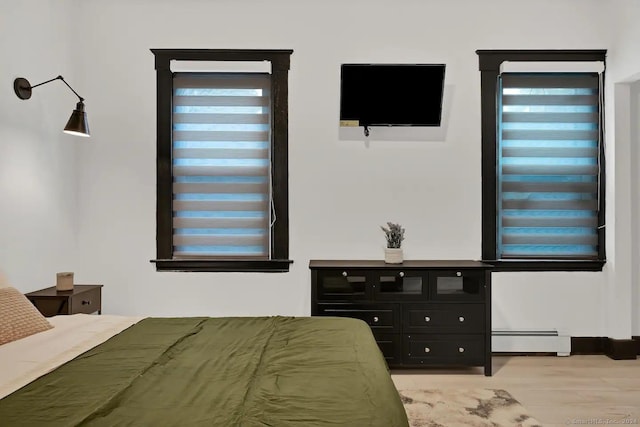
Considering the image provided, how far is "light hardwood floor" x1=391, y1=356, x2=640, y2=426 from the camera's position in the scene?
2.72 meters

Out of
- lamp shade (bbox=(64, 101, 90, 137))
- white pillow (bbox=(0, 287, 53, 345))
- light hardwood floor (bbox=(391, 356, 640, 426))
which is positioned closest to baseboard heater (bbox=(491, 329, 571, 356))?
light hardwood floor (bbox=(391, 356, 640, 426))

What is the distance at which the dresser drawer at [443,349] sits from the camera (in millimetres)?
3363


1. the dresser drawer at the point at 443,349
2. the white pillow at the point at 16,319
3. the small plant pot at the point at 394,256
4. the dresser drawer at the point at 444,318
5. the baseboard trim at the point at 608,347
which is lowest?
the baseboard trim at the point at 608,347

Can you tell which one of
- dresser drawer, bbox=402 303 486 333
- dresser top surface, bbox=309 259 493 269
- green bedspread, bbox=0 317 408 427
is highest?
dresser top surface, bbox=309 259 493 269

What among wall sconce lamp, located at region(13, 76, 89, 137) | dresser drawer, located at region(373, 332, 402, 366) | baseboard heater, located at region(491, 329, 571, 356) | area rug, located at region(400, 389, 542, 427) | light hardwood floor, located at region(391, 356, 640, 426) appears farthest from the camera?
baseboard heater, located at region(491, 329, 571, 356)

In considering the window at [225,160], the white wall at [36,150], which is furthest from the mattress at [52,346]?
the window at [225,160]

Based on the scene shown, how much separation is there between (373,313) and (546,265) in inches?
64.7

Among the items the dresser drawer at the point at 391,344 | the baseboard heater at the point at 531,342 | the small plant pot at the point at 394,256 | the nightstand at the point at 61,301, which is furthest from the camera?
the baseboard heater at the point at 531,342

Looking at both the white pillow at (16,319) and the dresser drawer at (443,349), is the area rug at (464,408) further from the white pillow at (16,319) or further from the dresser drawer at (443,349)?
the white pillow at (16,319)

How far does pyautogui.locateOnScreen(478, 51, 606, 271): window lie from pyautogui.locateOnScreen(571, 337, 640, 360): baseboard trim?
0.61 meters

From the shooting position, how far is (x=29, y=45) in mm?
3258

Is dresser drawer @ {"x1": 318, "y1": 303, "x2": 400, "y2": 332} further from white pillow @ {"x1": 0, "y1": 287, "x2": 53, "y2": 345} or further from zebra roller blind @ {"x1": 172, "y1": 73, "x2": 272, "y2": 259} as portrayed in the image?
white pillow @ {"x1": 0, "y1": 287, "x2": 53, "y2": 345}

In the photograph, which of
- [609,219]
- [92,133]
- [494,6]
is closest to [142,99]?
[92,133]

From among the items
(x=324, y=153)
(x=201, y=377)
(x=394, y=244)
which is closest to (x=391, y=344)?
(x=394, y=244)
